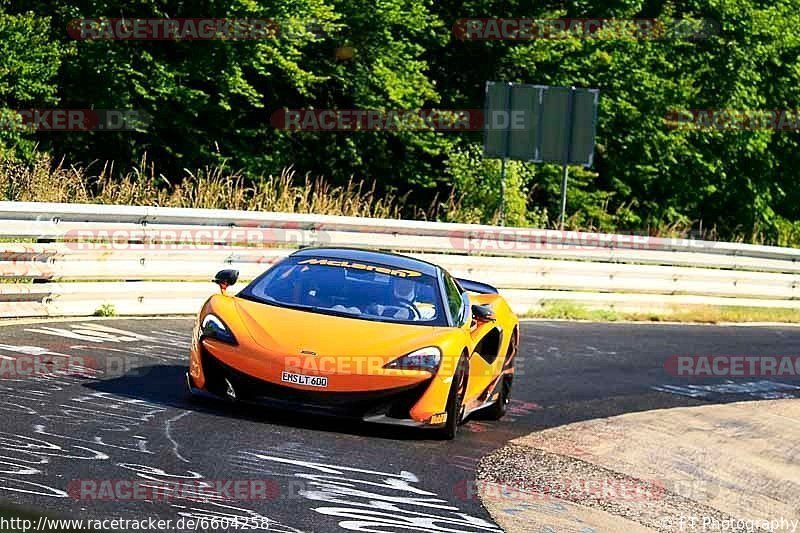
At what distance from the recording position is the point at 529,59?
36281mm

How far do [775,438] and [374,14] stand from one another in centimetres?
2120

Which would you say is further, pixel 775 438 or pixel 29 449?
pixel 775 438

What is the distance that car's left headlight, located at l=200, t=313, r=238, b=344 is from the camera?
10104mm

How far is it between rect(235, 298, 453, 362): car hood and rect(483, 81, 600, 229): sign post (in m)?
14.0

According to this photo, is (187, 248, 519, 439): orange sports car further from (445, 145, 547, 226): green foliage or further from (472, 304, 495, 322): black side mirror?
(445, 145, 547, 226): green foliage

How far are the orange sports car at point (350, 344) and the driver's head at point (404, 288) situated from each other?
0.4 inches

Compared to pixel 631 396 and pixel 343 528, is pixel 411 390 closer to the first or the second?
pixel 343 528

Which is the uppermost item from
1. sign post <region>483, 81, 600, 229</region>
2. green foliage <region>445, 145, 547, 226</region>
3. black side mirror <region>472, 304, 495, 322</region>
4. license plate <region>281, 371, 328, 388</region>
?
sign post <region>483, 81, 600, 229</region>

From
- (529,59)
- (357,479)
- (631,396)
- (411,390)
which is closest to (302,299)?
(411,390)

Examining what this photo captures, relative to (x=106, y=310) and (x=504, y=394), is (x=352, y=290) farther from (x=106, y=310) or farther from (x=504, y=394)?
(x=106, y=310)

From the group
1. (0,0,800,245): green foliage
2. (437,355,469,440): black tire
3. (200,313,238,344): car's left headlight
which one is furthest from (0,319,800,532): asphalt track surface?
(0,0,800,245): green foliage

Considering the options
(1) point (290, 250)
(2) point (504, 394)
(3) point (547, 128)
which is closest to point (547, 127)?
(3) point (547, 128)

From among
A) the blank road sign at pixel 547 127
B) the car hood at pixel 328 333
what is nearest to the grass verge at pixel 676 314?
the blank road sign at pixel 547 127

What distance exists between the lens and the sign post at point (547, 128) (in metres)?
24.2
